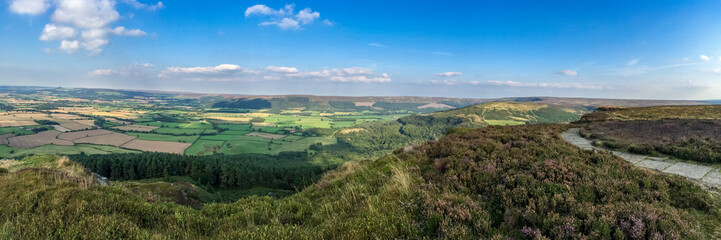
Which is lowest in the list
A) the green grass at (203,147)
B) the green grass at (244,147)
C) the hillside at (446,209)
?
the green grass at (244,147)

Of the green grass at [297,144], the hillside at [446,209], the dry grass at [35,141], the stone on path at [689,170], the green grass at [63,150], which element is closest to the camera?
the hillside at [446,209]

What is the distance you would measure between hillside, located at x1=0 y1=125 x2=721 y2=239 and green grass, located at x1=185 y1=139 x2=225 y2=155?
115m

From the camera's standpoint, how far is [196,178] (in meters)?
62.8

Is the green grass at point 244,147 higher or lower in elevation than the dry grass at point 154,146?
lower

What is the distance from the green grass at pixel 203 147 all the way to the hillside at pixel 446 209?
376 ft

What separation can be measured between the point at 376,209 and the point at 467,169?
430 cm

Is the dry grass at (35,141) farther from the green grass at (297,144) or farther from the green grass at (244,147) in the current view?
the green grass at (297,144)

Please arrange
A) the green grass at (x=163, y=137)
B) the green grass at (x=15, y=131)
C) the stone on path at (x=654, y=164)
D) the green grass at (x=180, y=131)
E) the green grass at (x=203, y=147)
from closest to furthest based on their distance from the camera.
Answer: the stone on path at (x=654, y=164), the green grass at (x=203, y=147), the green grass at (x=15, y=131), the green grass at (x=163, y=137), the green grass at (x=180, y=131)

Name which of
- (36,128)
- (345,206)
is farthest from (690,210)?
(36,128)

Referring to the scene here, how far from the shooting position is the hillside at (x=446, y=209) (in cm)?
500

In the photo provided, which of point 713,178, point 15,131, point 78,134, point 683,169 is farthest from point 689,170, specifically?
point 15,131

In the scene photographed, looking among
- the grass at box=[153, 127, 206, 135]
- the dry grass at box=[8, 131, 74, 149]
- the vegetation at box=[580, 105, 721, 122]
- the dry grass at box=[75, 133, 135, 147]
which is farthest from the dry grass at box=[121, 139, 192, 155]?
the vegetation at box=[580, 105, 721, 122]

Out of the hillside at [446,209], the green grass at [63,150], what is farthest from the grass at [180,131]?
the hillside at [446,209]

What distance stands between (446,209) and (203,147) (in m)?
137
